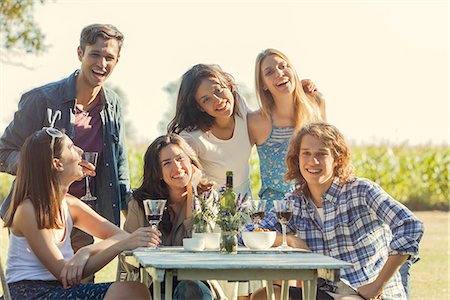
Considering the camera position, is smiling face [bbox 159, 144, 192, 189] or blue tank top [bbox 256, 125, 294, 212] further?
blue tank top [bbox 256, 125, 294, 212]

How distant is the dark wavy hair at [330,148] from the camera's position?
4.89 meters

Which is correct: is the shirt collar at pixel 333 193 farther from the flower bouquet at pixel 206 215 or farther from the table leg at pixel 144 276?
the table leg at pixel 144 276

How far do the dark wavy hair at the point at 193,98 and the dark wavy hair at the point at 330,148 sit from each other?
2.98 feet

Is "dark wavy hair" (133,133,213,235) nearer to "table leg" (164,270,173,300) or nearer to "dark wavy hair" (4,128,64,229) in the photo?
"dark wavy hair" (4,128,64,229)

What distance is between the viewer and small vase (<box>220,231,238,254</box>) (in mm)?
4426

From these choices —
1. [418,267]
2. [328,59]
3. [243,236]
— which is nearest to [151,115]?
[328,59]

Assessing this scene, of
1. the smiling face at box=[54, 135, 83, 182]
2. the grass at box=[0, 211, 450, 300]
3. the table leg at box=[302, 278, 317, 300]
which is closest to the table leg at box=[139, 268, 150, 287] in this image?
the smiling face at box=[54, 135, 83, 182]

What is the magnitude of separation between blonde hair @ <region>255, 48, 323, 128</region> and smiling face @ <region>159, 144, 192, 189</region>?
0.91 m

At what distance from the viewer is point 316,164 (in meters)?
4.85

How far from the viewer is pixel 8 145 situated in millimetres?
6035

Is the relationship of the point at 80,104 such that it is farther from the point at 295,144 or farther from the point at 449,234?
the point at 449,234

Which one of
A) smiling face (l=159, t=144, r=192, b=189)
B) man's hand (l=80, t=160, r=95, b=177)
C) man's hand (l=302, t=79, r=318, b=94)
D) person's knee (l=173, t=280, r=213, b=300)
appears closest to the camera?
person's knee (l=173, t=280, r=213, b=300)

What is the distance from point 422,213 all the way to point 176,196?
13.4 meters

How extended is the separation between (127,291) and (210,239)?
48 centimetres
